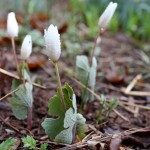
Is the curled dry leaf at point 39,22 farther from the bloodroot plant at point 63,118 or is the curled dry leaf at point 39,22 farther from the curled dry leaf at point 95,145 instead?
the curled dry leaf at point 95,145

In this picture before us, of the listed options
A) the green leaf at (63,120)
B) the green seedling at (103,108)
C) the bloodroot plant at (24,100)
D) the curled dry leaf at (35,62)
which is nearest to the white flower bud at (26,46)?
the bloodroot plant at (24,100)

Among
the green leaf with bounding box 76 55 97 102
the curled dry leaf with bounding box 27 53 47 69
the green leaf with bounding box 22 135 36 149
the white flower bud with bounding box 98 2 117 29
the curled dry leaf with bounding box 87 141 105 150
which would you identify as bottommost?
the curled dry leaf with bounding box 87 141 105 150

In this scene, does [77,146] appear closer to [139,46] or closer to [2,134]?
[2,134]

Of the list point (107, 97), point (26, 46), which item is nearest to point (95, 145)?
point (26, 46)

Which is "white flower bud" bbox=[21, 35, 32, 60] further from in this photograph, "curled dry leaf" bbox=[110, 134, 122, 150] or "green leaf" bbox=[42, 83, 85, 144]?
"curled dry leaf" bbox=[110, 134, 122, 150]

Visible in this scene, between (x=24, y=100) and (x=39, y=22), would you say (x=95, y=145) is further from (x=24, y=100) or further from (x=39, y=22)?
(x=39, y=22)

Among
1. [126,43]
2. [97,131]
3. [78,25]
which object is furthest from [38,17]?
[97,131]

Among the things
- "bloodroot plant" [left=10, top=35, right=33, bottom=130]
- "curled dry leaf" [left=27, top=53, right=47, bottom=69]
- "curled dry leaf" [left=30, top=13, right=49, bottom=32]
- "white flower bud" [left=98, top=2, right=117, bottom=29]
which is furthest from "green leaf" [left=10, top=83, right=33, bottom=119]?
"curled dry leaf" [left=30, top=13, right=49, bottom=32]
